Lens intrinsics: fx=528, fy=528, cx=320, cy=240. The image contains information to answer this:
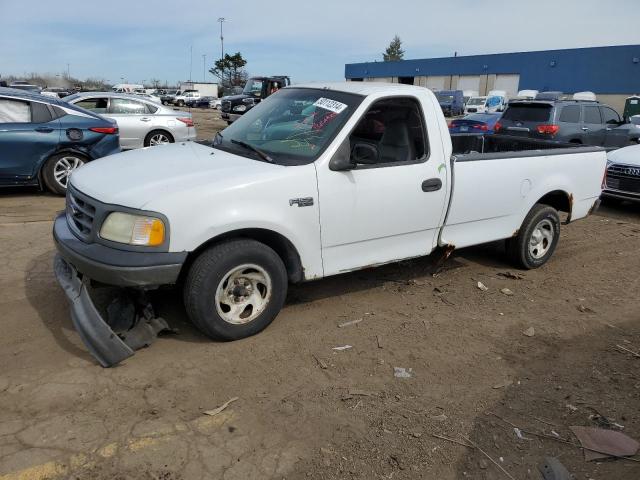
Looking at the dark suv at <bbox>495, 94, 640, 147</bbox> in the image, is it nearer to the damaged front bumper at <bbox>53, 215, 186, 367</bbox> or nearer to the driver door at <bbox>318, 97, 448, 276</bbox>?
the driver door at <bbox>318, 97, 448, 276</bbox>

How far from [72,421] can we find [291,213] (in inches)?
74.0

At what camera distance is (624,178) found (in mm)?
8883

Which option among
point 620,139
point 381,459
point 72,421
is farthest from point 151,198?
point 620,139

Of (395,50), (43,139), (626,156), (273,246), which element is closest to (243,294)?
(273,246)

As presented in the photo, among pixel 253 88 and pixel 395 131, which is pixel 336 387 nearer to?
pixel 395 131

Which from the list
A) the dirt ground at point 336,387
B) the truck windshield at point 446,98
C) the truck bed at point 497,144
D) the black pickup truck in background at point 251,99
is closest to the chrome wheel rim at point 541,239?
the dirt ground at point 336,387

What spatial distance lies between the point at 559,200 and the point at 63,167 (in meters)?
7.00

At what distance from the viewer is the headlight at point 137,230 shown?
3.33 meters

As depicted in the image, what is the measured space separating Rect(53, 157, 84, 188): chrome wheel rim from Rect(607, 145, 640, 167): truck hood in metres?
8.83

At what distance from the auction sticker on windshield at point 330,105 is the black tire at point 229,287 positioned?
50.6 inches

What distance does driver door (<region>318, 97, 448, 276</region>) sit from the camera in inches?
159

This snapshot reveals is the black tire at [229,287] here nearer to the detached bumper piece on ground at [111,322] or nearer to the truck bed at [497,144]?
the detached bumper piece on ground at [111,322]

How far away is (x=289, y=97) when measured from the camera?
4.80 metres

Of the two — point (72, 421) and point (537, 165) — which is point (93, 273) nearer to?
point (72, 421)
